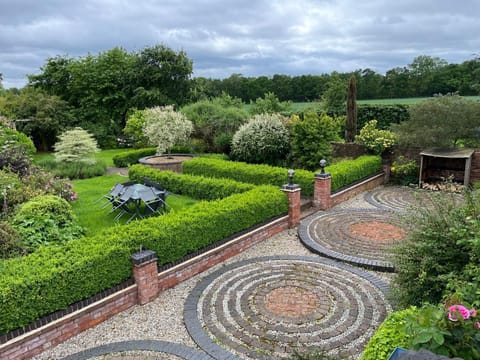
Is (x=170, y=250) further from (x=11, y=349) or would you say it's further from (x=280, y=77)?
(x=280, y=77)

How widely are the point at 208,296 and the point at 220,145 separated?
11.9 m

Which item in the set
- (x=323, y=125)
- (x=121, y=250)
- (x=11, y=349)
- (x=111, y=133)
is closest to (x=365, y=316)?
(x=121, y=250)

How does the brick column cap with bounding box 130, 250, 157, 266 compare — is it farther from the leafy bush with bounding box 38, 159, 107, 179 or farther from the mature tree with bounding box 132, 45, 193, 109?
the mature tree with bounding box 132, 45, 193, 109

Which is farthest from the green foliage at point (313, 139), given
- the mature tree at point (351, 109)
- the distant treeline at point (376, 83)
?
the distant treeline at point (376, 83)

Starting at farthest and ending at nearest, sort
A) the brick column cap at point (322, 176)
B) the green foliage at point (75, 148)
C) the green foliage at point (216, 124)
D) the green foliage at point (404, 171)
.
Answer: the green foliage at point (216, 124)
the green foliage at point (75, 148)
the green foliage at point (404, 171)
the brick column cap at point (322, 176)

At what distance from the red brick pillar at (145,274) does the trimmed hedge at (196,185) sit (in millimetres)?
3886

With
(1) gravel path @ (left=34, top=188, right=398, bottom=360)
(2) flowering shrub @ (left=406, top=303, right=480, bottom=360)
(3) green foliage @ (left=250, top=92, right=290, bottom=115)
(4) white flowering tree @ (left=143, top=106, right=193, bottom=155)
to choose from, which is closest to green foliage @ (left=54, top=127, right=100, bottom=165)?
(4) white flowering tree @ (left=143, top=106, right=193, bottom=155)

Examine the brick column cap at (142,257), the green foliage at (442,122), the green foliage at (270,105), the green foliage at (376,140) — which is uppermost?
the green foliage at (270,105)

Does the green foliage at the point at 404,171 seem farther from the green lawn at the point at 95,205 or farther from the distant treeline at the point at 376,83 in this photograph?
the distant treeline at the point at 376,83

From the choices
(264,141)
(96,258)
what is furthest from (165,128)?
(96,258)

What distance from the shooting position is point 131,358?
4.34 metres

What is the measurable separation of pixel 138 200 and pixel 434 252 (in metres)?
6.16

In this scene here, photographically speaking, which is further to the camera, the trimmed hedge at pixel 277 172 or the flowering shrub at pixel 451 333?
the trimmed hedge at pixel 277 172

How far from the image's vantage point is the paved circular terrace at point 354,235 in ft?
23.3
